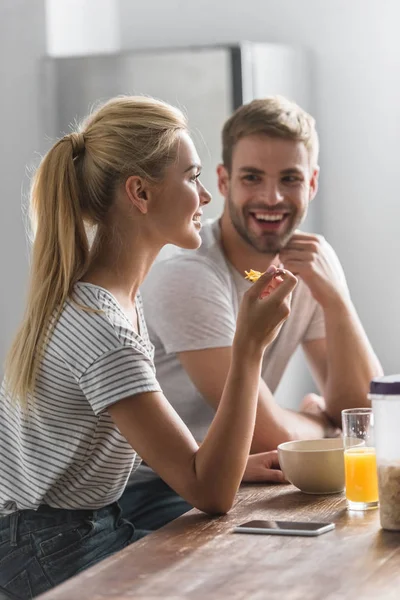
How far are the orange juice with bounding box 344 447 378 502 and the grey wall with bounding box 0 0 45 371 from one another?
230cm

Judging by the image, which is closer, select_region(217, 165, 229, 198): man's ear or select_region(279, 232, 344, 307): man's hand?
select_region(279, 232, 344, 307): man's hand

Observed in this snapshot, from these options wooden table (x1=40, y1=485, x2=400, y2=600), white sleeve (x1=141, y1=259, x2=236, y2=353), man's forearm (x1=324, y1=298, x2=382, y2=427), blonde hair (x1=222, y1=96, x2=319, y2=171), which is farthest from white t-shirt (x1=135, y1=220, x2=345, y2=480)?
wooden table (x1=40, y1=485, x2=400, y2=600)

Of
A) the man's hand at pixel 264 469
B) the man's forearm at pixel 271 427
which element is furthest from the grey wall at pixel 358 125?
the man's hand at pixel 264 469

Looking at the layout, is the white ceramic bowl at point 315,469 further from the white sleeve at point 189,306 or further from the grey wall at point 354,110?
the grey wall at point 354,110

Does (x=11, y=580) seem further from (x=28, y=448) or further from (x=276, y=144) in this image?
(x=276, y=144)

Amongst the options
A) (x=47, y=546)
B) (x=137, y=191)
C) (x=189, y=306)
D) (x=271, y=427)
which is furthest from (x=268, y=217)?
(x=47, y=546)

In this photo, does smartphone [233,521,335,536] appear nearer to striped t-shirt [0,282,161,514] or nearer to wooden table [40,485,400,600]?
wooden table [40,485,400,600]

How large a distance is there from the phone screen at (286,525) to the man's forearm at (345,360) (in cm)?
77

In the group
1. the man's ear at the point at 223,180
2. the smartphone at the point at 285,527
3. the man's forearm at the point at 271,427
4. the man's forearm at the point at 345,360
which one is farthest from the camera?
the man's ear at the point at 223,180

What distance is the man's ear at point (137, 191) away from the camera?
1720 mm

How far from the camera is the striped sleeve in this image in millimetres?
1512

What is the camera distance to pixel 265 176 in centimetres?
237

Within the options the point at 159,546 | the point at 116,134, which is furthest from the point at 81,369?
the point at 116,134

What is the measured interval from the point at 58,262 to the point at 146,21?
2.59m
